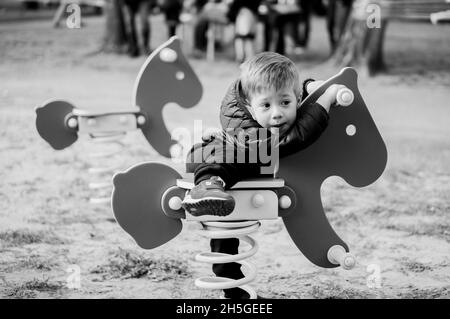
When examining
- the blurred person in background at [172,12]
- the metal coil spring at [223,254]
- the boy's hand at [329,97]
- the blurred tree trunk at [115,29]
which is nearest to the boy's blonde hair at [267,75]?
the boy's hand at [329,97]

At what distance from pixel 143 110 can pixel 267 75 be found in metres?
1.85

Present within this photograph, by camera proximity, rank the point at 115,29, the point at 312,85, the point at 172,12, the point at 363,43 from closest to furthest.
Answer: the point at 312,85
the point at 363,43
the point at 172,12
the point at 115,29

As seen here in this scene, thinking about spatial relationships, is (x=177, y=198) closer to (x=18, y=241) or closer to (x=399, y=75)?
(x=18, y=241)

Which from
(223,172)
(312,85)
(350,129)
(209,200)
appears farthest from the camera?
(312,85)

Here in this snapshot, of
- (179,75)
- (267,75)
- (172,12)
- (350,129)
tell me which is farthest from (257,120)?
(172,12)

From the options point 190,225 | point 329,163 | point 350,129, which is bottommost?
point 190,225

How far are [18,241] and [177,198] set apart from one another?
1.51 m

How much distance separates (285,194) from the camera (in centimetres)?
276

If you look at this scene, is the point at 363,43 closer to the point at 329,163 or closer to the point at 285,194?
the point at 329,163

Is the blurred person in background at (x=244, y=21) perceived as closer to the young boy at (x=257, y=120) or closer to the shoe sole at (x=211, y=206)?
the young boy at (x=257, y=120)

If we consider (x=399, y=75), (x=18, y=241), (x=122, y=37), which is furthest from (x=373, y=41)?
(x=18, y=241)

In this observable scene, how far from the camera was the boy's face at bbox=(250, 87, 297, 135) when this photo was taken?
2.62m

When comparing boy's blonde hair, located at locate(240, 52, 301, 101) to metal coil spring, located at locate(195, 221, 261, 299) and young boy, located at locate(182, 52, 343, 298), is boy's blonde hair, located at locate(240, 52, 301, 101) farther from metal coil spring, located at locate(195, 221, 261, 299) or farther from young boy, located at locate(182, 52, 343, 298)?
metal coil spring, located at locate(195, 221, 261, 299)

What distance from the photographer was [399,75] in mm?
10750
